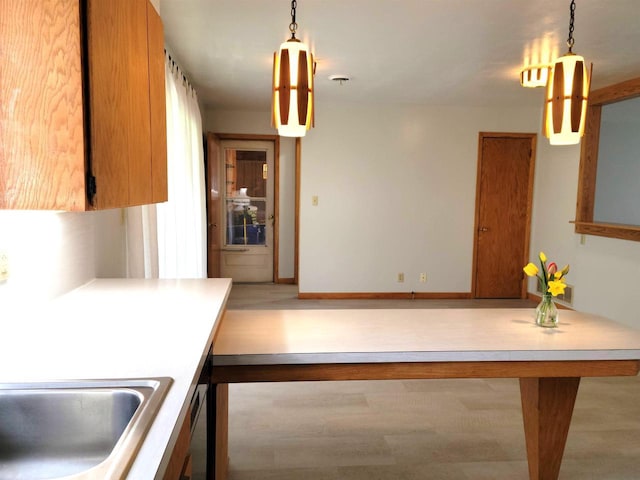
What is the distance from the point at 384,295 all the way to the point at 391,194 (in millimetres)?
1243

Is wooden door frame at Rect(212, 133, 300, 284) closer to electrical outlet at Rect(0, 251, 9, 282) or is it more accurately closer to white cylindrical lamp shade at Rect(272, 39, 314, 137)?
white cylindrical lamp shade at Rect(272, 39, 314, 137)

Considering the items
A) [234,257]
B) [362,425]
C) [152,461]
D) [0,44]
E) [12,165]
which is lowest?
[362,425]

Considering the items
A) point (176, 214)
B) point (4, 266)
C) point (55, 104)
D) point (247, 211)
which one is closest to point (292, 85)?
point (55, 104)

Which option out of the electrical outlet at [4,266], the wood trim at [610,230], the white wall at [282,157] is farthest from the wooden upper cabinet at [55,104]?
the white wall at [282,157]

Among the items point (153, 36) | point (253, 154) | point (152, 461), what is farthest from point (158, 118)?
point (253, 154)

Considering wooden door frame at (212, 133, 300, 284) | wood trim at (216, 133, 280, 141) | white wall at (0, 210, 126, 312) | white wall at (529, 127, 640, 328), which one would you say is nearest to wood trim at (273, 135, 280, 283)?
wooden door frame at (212, 133, 300, 284)

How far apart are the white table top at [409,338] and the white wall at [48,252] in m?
0.68

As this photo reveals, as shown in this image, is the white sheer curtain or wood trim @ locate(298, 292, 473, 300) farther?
wood trim @ locate(298, 292, 473, 300)

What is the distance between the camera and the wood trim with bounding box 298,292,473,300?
5996 mm

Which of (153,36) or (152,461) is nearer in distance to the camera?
(152,461)

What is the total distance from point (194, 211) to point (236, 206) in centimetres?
231

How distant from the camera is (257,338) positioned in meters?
1.82

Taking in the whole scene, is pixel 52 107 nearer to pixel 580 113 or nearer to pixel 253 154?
pixel 580 113

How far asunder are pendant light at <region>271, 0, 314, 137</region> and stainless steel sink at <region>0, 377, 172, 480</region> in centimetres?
118
